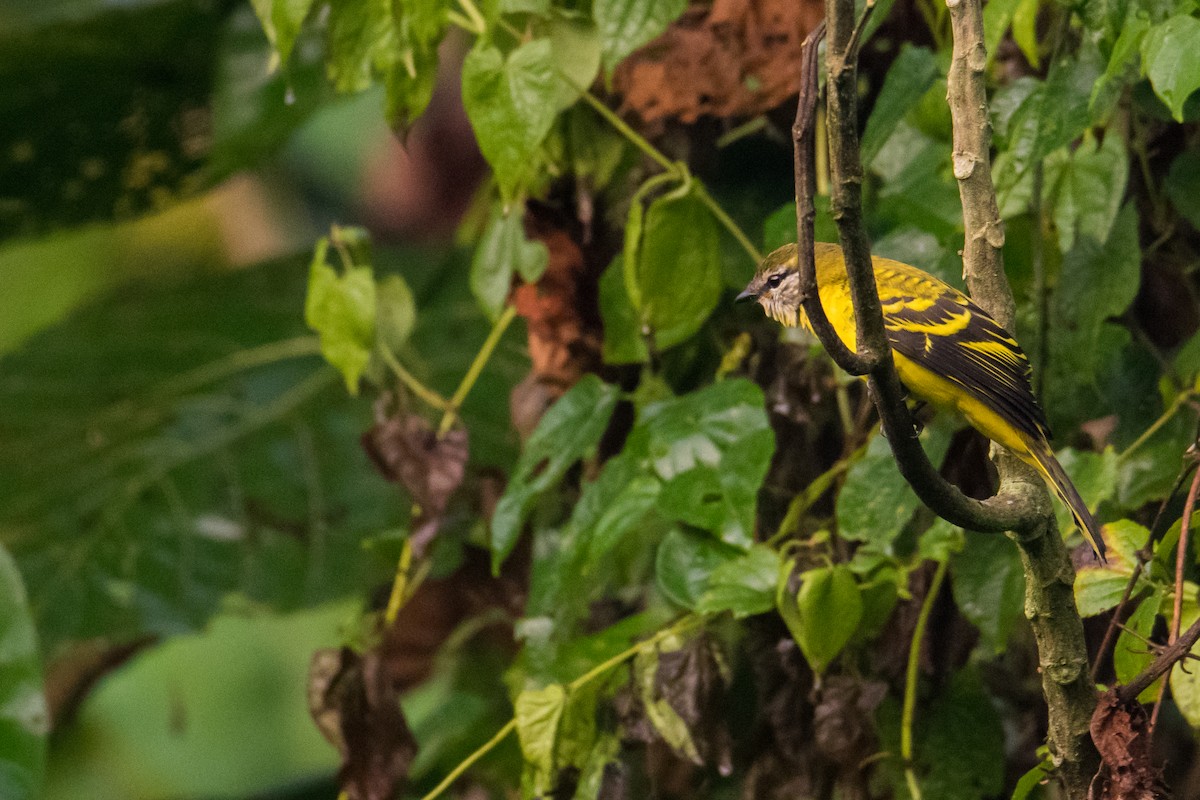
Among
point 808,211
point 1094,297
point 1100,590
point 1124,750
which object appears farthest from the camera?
point 1094,297

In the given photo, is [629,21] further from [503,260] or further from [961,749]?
[961,749]

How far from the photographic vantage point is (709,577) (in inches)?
32.4

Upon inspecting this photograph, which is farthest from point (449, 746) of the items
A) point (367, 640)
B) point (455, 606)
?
point (367, 640)

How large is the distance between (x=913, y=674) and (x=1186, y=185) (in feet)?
1.16

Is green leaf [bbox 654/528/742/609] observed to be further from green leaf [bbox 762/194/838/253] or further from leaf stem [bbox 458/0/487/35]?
leaf stem [bbox 458/0/487/35]

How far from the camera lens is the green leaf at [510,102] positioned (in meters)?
0.81

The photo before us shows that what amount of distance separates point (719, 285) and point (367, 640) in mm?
390

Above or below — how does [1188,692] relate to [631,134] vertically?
below

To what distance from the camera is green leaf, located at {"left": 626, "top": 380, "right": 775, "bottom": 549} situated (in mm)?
816

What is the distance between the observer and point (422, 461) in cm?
97

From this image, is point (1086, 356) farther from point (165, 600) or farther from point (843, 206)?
point (165, 600)

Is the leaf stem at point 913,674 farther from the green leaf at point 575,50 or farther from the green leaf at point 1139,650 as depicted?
the green leaf at point 575,50

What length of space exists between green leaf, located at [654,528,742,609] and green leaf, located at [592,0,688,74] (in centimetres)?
30

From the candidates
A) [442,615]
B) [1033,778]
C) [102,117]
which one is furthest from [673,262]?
[102,117]
